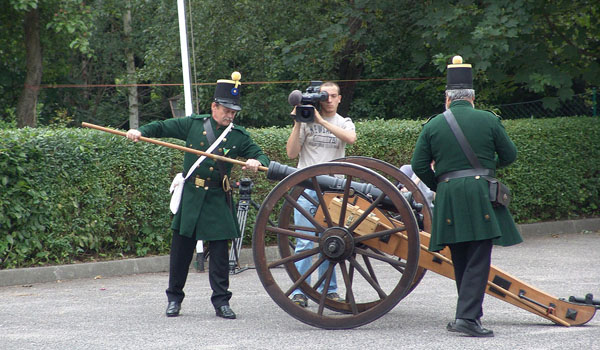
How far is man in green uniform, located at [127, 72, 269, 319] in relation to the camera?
6.36m

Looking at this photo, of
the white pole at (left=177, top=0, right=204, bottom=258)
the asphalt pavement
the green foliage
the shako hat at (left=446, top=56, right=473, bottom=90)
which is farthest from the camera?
the white pole at (left=177, top=0, right=204, bottom=258)

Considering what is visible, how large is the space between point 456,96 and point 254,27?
473 inches

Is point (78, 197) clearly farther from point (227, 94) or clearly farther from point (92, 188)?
point (227, 94)

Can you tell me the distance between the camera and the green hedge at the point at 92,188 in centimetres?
845

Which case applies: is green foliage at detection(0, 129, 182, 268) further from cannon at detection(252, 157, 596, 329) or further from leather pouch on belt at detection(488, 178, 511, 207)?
leather pouch on belt at detection(488, 178, 511, 207)

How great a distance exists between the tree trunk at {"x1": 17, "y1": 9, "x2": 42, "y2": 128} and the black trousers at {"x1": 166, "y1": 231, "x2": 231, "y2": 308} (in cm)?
1369

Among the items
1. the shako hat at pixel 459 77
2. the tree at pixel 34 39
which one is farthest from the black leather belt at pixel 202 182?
the tree at pixel 34 39

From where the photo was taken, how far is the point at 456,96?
5.66 metres

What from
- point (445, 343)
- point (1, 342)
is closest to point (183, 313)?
point (1, 342)

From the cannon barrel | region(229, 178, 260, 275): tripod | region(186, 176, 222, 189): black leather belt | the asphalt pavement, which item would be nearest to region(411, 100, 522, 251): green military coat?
the cannon barrel

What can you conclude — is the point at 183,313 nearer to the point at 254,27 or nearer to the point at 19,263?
the point at 19,263

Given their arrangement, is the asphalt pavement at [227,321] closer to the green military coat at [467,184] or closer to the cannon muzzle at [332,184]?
the green military coat at [467,184]

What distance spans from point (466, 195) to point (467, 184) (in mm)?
74

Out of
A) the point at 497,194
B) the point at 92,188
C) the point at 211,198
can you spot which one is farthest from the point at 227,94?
the point at 92,188
